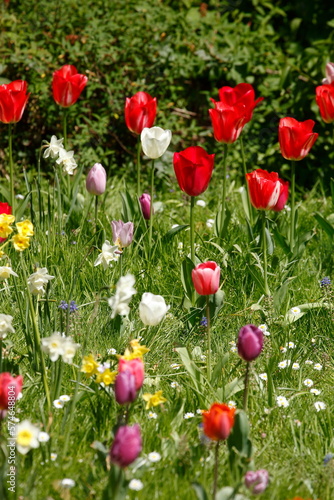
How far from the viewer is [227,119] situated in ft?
8.61

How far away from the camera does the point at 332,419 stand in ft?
A: 6.86

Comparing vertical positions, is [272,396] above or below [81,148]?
above

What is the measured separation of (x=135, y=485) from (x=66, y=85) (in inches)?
75.0

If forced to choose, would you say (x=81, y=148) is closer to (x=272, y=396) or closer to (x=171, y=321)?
(x=171, y=321)

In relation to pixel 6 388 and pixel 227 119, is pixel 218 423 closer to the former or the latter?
pixel 6 388

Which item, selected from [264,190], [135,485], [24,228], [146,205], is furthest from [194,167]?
[135,485]

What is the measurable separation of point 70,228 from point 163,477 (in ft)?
5.54

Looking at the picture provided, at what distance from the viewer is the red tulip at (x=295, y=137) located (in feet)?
8.70

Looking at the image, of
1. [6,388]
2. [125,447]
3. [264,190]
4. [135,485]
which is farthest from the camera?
[264,190]

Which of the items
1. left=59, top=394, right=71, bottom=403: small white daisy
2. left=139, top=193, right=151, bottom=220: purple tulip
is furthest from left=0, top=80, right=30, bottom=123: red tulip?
left=59, top=394, right=71, bottom=403: small white daisy

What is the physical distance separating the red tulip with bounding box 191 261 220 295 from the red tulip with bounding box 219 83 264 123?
0.89 meters

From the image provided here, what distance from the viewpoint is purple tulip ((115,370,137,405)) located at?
61.0 inches

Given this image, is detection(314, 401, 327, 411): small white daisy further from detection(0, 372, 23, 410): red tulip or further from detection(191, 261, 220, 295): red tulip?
detection(0, 372, 23, 410): red tulip

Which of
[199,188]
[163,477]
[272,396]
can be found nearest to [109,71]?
[199,188]
